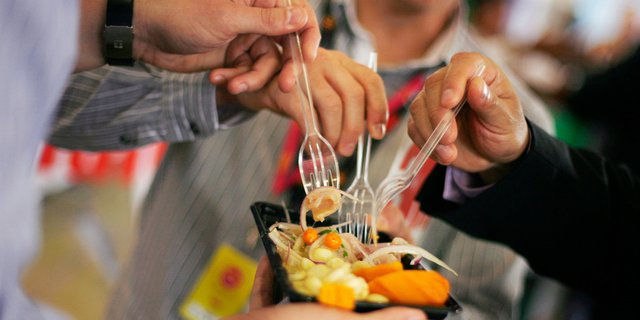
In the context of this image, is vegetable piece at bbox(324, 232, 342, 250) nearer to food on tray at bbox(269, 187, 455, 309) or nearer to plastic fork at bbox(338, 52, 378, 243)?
food on tray at bbox(269, 187, 455, 309)

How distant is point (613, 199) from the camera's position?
133cm

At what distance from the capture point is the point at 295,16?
1.12 metres

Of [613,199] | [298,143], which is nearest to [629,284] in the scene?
[613,199]

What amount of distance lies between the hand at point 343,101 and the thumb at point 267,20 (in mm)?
120

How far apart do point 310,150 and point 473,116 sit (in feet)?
0.96

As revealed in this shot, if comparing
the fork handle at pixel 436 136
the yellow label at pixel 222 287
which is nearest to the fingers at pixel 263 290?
the fork handle at pixel 436 136

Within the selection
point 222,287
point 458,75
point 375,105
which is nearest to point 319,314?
point 458,75

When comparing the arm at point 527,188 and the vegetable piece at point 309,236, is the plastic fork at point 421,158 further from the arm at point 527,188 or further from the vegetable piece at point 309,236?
the vegetable piece at point 309,236

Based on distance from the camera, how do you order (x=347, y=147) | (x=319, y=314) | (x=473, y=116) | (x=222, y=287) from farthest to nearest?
1. (x=222, y=287)
2. (x=347, y=147)
3. (x=473, y=116)
4. (x=319, y=314)

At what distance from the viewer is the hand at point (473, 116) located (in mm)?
998

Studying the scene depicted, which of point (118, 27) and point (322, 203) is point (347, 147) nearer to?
point (322, 203)

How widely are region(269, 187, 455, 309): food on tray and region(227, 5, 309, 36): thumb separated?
340mm

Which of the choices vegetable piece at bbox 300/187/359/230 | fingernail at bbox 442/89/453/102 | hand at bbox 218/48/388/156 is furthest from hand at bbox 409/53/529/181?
vegetable piece at bbox 300/187/359/230

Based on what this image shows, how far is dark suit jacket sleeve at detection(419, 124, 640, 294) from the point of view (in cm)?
121
